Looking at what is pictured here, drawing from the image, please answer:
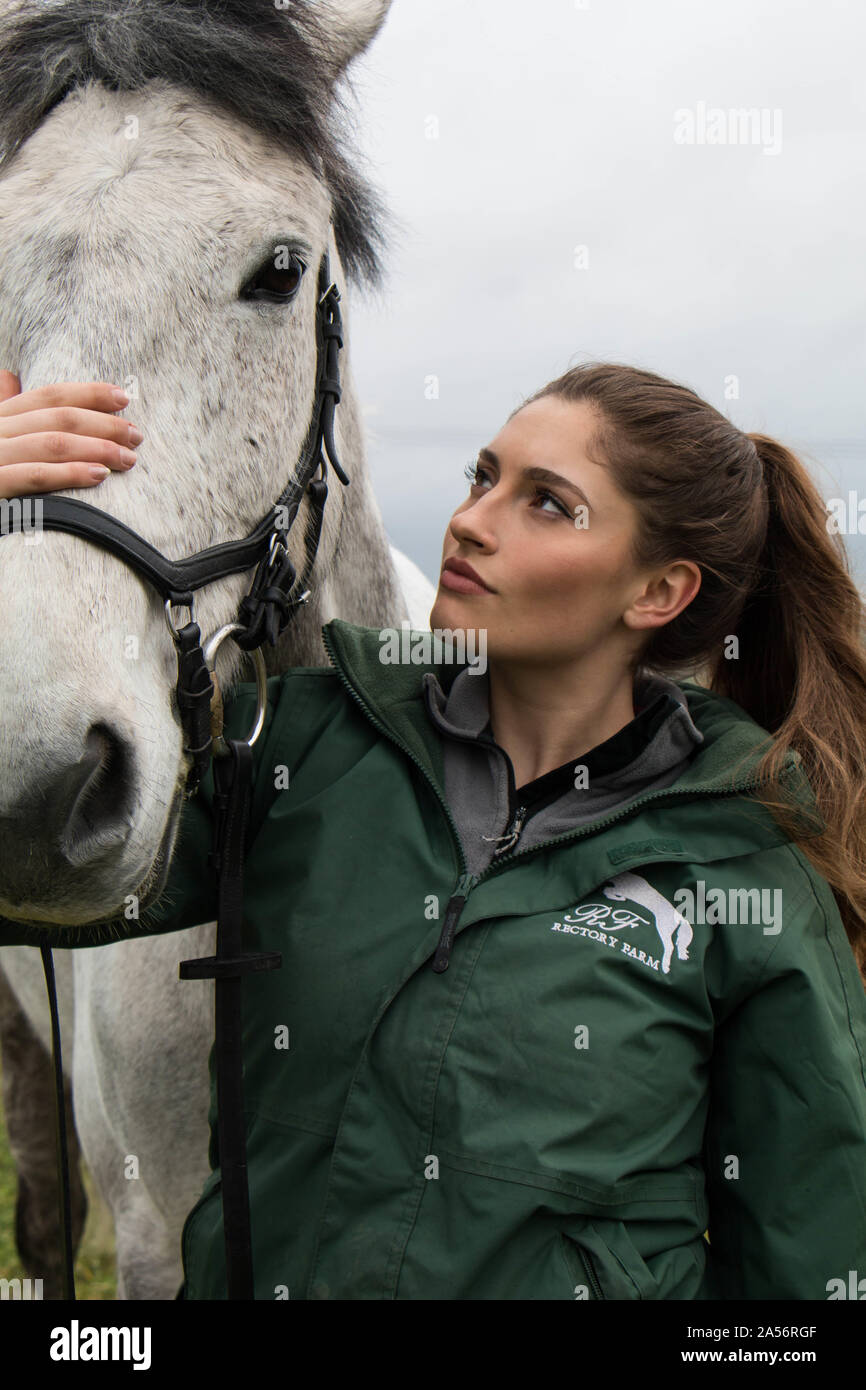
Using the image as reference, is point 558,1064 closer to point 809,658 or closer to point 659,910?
point 659,910

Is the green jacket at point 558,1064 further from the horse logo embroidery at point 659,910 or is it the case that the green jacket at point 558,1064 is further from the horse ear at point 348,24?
the horse ear at point 348,24

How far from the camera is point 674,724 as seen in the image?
5.67 feet

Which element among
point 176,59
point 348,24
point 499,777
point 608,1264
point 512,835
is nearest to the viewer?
point 608,1264

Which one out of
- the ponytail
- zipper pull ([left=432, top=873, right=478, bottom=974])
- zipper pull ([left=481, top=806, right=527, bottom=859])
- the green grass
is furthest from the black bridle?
the green grass

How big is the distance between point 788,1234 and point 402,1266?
0.53m

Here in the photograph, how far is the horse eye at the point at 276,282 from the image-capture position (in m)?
1.74

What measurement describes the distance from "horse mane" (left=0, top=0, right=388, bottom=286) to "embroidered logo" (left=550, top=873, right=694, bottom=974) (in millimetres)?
1464

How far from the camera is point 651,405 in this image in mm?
1795

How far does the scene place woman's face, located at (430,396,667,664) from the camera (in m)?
1.68

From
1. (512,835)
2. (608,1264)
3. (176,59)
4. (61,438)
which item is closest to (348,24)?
(176,59)

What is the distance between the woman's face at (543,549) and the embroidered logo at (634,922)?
0.42 meters

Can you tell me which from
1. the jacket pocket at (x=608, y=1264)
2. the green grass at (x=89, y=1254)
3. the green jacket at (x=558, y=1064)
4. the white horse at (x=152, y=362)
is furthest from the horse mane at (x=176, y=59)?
the green grass at (x=89, y=1254)

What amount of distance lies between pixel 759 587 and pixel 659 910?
31.1 inches
